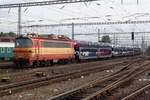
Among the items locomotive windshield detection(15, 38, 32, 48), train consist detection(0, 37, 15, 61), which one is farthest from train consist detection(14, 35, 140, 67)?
train consist detection(0, 37, 15, 61)

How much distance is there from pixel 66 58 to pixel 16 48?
8557 mm

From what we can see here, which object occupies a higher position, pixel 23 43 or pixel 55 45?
pixel 23 43

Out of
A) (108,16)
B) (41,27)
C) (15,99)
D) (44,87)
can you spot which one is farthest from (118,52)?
(15,99)

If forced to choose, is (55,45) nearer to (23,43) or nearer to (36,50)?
(36,50)

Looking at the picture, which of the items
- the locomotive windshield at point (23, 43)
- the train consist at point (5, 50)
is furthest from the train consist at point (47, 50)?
the train consist at point (5, 50)

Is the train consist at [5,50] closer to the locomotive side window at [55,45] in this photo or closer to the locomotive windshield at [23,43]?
the locomotive side window at [55,45]

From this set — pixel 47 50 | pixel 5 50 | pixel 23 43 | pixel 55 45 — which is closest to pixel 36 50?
pixel 23 43

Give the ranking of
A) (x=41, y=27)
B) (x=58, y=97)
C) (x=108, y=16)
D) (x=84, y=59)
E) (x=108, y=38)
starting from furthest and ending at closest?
(x=108, y=38)
(x=41, y=27)
(x=108, y=16)
(x=84, y=59)
(x=58, y=97)

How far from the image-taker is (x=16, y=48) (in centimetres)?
3241

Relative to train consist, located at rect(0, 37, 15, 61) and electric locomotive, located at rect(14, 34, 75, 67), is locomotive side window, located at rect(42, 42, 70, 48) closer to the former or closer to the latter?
electric locomotive, located at rect(14, 34, 75, 67)

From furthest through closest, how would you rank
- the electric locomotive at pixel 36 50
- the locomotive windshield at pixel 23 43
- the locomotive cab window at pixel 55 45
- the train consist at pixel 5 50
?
the train consist at pixel 5 50
the locomotive cab window at pixel 55 45
the locomotive windshield at pixel 23 43
the electric locomotive at pixel 36 50

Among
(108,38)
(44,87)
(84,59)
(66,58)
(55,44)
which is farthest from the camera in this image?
(108,38)

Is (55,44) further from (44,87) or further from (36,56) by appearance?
(44,87)

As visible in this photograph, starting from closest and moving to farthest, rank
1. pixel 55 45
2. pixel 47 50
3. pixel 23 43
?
pixel 23 43 < pixel 47 50 < pixel 55 45
